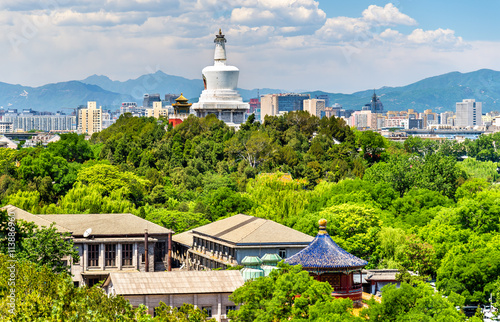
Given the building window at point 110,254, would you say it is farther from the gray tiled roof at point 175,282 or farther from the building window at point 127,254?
the gray tiled roof at point 175,282

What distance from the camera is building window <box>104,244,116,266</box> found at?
179 ft

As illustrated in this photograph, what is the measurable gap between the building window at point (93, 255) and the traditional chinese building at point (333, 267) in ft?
49.7

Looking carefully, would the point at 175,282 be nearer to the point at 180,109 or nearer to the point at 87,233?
the point at 87,233

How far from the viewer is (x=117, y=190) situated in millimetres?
75062

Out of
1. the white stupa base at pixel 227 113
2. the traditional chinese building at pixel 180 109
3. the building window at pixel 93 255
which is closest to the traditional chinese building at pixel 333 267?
the building window at pixel 93 255

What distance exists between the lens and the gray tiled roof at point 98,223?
5512cm

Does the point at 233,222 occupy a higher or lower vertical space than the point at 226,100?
lower

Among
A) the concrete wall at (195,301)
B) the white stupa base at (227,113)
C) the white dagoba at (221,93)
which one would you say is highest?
the white dagoba at (221,93)

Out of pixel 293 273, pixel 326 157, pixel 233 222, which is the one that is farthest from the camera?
pixel 326 157

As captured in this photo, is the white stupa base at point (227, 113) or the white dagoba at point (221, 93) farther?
the white stupa base at point (227, 113)

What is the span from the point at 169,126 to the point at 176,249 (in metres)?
40.1

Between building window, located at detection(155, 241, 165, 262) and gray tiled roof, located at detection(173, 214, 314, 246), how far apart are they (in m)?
2.03

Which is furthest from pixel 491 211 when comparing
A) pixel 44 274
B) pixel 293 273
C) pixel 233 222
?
pixel 44 274

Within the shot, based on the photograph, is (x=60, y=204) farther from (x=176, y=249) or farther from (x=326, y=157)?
(x=326, y=157)
